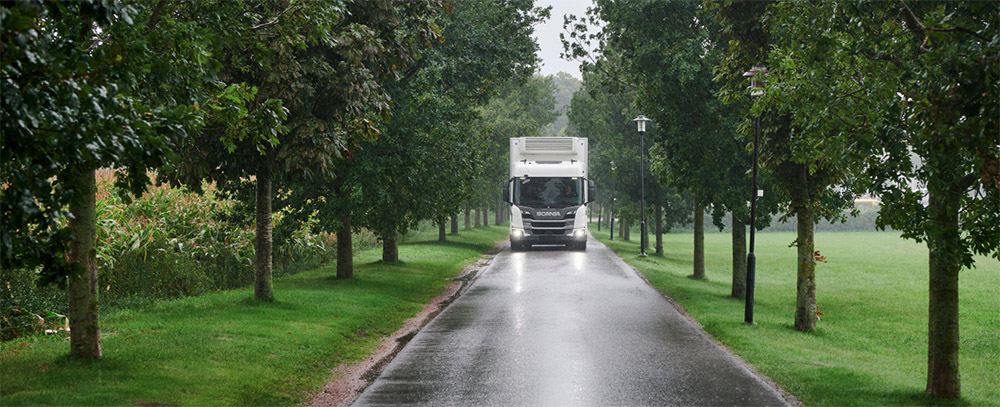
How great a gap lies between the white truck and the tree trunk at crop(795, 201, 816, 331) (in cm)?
1823

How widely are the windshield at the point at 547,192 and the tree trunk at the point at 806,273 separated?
18.7 metres

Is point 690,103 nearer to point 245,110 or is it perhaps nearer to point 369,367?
point 369,367

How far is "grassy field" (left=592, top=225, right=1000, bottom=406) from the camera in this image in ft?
31.9

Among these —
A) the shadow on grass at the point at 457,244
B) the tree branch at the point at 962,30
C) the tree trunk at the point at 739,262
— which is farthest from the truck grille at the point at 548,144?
the tree branch at the point at 962,30

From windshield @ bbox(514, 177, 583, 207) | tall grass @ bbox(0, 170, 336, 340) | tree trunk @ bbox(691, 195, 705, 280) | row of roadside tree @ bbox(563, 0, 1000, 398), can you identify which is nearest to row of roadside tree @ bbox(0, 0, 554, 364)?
tall grass @ bbox(0, 170, 336, 340)

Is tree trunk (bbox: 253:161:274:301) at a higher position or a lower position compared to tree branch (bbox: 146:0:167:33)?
lower

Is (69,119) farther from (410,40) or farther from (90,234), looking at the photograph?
(410,40)

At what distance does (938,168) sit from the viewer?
7.47 m

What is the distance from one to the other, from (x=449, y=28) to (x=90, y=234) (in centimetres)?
1746

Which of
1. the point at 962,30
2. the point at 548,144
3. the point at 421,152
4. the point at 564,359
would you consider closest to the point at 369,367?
the point at 564,359

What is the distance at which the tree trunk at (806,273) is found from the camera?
15250 millimetres

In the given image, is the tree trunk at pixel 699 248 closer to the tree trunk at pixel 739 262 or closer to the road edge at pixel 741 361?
the tree trunk at pixel 739 262

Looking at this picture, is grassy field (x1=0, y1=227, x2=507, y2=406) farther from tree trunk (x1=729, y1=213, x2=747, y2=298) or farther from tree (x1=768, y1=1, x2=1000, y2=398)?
tree trunk (x1=729, y1=213, x2=747, y2=298)

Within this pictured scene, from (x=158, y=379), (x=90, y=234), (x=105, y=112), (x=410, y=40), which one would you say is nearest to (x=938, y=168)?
(x=105, y=112)
